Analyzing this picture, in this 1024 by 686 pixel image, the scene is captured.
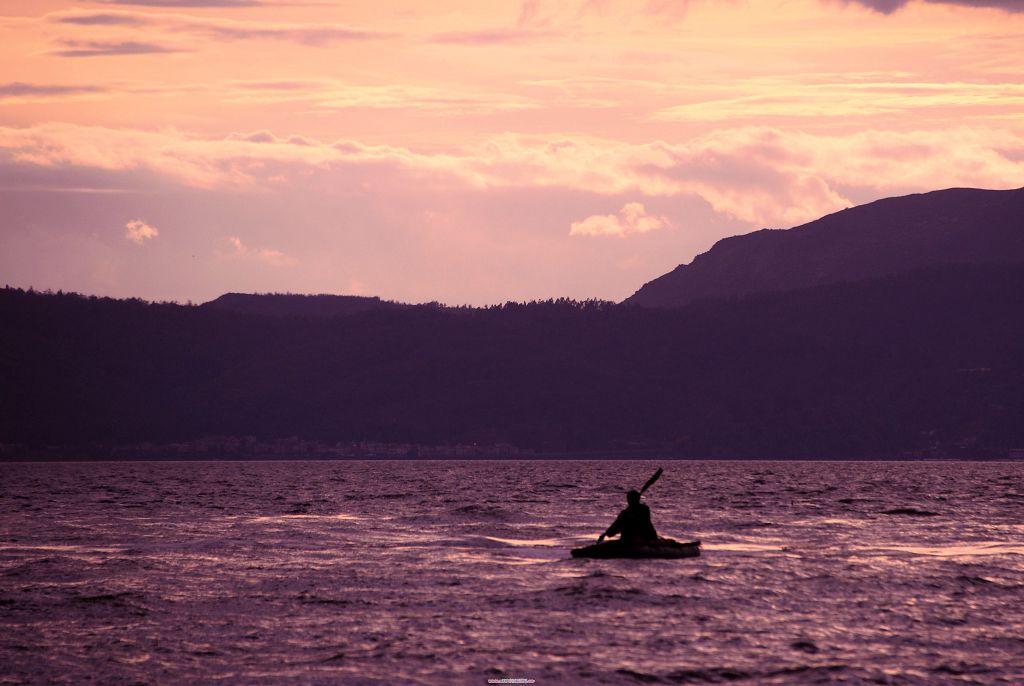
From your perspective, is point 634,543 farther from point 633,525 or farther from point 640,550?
point 633,525

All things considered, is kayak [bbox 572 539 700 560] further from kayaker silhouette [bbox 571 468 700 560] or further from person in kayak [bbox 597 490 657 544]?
person in kayak [bbox 597 490 657 544]

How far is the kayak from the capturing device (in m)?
52.0

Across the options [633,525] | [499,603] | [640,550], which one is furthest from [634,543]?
[499,603]

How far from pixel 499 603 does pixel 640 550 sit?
434 inches

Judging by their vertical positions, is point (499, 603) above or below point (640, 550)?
below

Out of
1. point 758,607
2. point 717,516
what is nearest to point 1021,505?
point 717,516

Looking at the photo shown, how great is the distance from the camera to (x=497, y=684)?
30.3 metres

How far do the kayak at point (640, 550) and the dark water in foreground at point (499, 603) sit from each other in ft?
1.78

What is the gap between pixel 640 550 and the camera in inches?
2057

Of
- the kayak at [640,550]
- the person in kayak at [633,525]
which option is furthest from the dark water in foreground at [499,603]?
the person in kayak at [633,525]

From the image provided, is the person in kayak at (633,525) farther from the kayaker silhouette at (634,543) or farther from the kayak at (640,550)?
the kayak at (640,550)

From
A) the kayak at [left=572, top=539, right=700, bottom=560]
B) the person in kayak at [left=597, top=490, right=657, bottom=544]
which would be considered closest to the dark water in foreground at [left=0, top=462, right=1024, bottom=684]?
the kayak at [left=572, top=539, right=700, bottom=560]

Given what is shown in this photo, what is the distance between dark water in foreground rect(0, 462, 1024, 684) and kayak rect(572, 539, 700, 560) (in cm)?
54

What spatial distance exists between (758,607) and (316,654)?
48.3 feet
